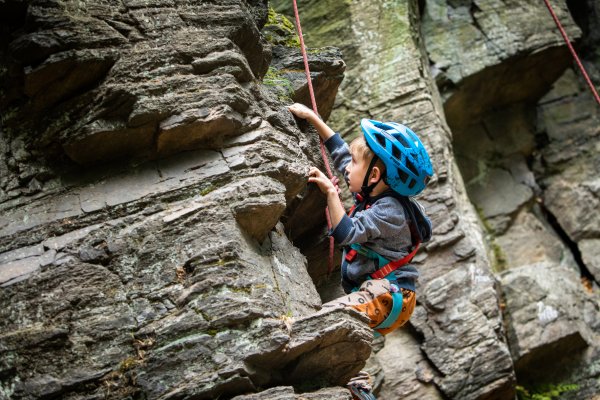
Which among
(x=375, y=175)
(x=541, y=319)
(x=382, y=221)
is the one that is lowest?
(x=541, y=319)

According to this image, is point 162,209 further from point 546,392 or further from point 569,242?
point 569,242

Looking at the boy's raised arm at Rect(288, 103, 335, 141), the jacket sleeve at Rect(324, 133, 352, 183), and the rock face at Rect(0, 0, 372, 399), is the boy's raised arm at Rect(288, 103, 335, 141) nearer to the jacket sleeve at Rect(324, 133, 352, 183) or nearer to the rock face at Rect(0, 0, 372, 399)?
the jacket sleeve at Rect(324, 133, 352, 183)

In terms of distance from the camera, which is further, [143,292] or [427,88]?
[427,88]

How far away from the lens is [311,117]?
634cm

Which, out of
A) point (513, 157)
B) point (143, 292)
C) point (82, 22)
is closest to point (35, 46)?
point (82, 22)

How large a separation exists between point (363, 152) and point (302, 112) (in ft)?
2.86

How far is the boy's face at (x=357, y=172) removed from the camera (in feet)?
19.0

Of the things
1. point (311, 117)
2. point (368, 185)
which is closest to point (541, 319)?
point (368, 185)

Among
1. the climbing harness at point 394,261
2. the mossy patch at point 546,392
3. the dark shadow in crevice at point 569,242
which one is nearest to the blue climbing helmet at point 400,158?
the climbing harness at point 394,261

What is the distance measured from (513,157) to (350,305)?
853 cm

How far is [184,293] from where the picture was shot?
14.8ft

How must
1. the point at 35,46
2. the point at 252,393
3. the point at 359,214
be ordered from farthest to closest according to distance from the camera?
1. the point at 359,214
2. the point at 35,46
3. the point at 252,393

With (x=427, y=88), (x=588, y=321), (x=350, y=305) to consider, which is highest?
(x=427, y=88)

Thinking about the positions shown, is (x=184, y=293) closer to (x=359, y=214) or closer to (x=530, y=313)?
(x=359, y=214)
